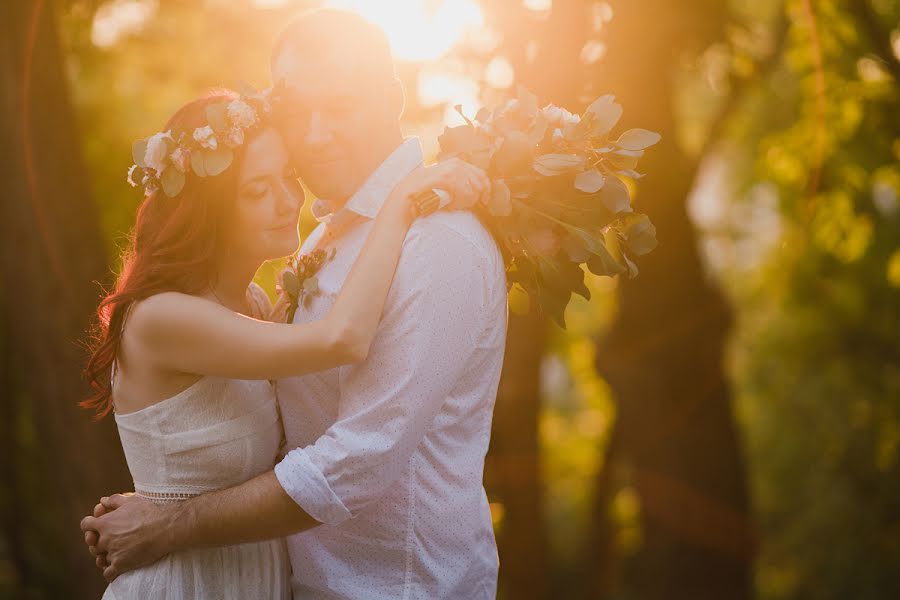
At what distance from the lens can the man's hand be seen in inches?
124

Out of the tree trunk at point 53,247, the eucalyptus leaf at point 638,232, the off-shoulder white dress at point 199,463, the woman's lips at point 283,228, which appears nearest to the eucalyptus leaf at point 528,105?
the eucalyptus leaf at point 638,232

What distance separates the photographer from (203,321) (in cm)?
303

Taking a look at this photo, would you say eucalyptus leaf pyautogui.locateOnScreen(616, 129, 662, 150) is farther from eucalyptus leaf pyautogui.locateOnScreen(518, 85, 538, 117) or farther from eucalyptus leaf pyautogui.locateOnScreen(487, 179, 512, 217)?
eucalyptus leaf pyautogui.locateOnScreen(487, 179, 512, 217)

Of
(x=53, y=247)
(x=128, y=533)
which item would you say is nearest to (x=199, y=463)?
(x=128, y=533)

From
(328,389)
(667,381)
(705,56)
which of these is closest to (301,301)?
(328,389)

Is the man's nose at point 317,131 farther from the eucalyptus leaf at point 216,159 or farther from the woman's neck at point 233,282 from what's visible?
the woman's neck at point 233,282

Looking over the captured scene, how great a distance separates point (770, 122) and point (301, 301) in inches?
419

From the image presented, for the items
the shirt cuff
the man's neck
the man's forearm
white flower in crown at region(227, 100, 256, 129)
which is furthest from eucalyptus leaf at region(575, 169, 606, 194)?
the man's forearm

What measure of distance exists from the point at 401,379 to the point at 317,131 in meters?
0.93

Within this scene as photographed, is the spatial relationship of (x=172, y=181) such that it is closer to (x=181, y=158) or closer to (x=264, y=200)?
(x=181, y=158)

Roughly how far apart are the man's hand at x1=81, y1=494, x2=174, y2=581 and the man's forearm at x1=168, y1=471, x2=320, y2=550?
5cm

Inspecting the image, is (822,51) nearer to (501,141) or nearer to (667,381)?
(667,381)

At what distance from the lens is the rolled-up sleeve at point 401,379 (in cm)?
286

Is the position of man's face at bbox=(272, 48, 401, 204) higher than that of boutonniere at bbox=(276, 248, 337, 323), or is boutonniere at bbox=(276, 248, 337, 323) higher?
man's face at bbox=(272, 48, 401, 204)
